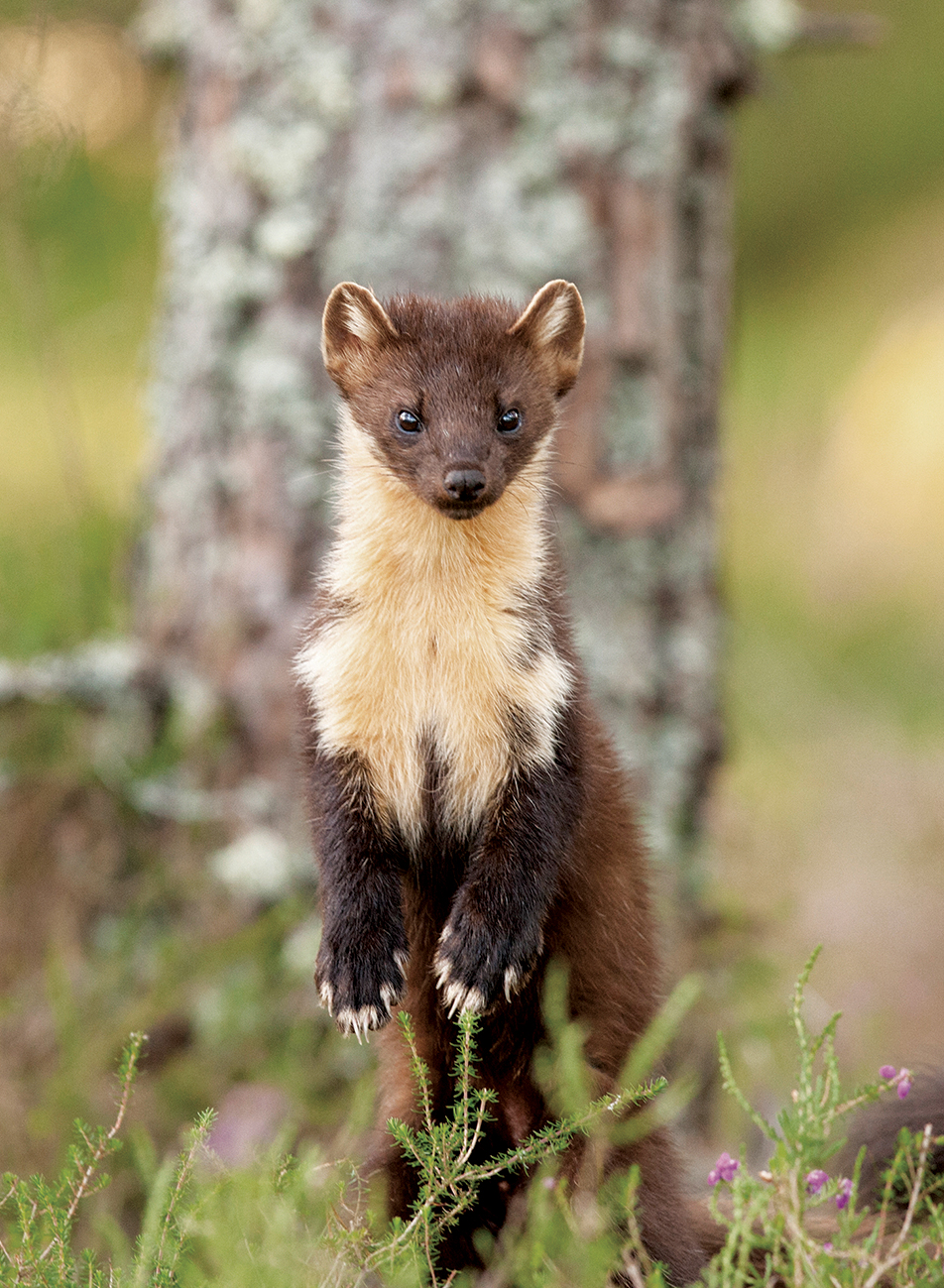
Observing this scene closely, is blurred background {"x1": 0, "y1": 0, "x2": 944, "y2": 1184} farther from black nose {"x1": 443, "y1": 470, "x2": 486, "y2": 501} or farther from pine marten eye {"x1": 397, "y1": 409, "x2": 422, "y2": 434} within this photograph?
A: pine marten eye {"x1": 397, "y1": 409, "x2": 422, "y2": 434}

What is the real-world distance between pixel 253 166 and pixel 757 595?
5210mm

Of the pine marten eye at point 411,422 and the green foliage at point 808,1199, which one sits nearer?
the green foliage at point 808,1199

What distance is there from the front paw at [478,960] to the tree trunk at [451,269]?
2.18 metres

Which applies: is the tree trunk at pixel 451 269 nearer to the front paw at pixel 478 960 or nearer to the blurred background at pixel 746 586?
the blurred background at pixel 746 586

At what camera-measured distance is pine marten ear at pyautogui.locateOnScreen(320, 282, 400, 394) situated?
9.67 feet

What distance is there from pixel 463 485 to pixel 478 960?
2.81 ft

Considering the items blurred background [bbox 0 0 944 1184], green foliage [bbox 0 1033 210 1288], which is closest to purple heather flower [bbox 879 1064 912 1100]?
blurred background [bbox 0 0 944 1184]

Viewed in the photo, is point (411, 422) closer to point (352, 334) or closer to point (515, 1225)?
point (352, 334)

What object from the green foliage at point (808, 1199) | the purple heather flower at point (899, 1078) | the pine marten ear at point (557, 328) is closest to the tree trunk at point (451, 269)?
the pine marten ear at point (557, 328)

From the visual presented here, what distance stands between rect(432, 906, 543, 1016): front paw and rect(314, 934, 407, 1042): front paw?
0.27 ft

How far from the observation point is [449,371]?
9.62 ft

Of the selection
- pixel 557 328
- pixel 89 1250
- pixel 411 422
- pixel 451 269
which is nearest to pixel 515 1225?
pixel 89 1250

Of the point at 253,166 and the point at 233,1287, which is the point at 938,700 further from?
the point at 233,1287

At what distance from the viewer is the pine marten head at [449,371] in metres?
2.90
